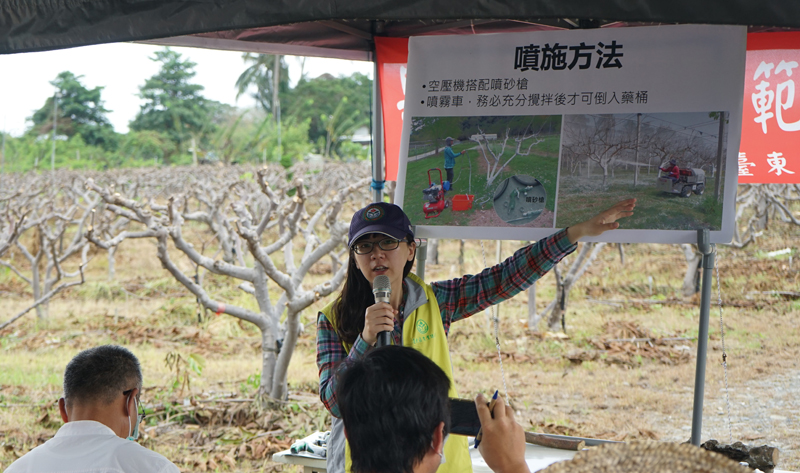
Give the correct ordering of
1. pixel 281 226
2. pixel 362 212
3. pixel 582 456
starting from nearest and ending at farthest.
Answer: pixel 582 456 < pixel 362 212 < pixel 281 226

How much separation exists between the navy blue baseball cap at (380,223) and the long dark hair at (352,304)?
0.06 m

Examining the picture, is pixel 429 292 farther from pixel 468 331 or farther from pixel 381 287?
pixel 468 331

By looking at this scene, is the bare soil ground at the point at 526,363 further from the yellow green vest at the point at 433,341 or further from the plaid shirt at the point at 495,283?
the yellow green vest at the point at 433,341

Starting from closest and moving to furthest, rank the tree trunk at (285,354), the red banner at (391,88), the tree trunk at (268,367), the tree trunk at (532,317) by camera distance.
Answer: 1. the red banner at (391,88)
2. the tree trunk at (285,354)
3. the tree trunk at (268,367)
4. the tree trunk at (532,317)

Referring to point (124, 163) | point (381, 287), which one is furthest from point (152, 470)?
point (124, 163)

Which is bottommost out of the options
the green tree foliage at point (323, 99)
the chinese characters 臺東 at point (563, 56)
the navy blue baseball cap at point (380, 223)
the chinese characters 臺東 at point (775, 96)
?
the navy blue baseball cap at point (380, 223)

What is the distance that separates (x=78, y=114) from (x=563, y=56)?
2942cm

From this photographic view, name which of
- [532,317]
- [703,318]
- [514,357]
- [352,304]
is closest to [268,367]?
[514,357]

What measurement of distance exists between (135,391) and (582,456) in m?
1.33

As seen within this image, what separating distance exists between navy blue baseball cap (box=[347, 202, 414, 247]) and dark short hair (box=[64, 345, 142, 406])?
2.41 feet

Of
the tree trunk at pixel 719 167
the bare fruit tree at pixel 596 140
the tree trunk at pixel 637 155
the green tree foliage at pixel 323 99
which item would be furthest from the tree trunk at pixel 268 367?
the green tree foliage at pixel 323 99

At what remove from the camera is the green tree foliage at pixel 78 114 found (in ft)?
91.4

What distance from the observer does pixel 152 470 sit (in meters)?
1.75

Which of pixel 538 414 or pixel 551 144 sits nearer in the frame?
pixel 551 144
